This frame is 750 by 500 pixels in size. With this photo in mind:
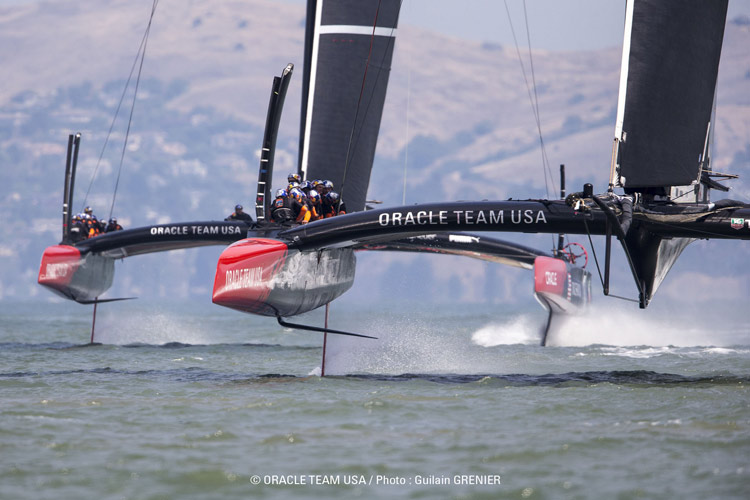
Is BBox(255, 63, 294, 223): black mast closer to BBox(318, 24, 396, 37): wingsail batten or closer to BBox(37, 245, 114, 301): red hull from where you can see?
BBox(318, 24, 396, 37): wingsail batten

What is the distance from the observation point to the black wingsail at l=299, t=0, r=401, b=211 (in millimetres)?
12180

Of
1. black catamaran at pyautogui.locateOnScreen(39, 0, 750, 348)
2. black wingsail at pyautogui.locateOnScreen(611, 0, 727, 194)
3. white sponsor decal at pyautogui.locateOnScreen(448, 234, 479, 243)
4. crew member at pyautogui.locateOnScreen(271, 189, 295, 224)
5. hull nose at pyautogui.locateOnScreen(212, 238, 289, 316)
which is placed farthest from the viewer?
white sponsor decal at pyautogui.locateOnScreen(448, 234, 479, 243)

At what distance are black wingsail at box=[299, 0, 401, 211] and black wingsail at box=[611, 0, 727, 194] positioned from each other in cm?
454

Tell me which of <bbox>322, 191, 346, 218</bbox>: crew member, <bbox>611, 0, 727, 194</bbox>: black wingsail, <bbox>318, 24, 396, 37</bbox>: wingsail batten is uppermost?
<bbox>318, 24, 396, 37</bbox>: wingsail batten

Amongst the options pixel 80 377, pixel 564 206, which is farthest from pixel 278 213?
pixel 564 206

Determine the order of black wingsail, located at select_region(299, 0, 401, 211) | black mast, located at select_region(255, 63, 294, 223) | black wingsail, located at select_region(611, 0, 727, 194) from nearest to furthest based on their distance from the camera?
black wingsail, located at select_region(611, 0, 727, 194)
black mast, located at select_region(255, 63, 294, 223)
black wingsail, located at select_region(299, 0, 401, 211)

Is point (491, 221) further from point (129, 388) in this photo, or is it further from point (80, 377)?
point (80, 377)

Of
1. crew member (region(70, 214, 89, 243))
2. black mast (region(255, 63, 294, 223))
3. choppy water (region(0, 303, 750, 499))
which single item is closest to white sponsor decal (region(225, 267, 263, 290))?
choppy water (region(0, 303, 750, 499))

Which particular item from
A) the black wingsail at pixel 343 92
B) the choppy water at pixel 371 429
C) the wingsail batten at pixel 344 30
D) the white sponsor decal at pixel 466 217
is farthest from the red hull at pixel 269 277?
the wingsail batten at pixel 344 30

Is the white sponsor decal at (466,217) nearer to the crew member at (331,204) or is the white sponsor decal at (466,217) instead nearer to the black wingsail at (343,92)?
the crew member at (331,204)

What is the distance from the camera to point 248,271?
8375 millimetres

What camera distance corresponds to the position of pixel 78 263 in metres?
13.6

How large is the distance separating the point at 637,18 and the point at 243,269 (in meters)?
4.03

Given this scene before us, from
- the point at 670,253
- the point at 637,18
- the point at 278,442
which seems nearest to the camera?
the point at 278,442
